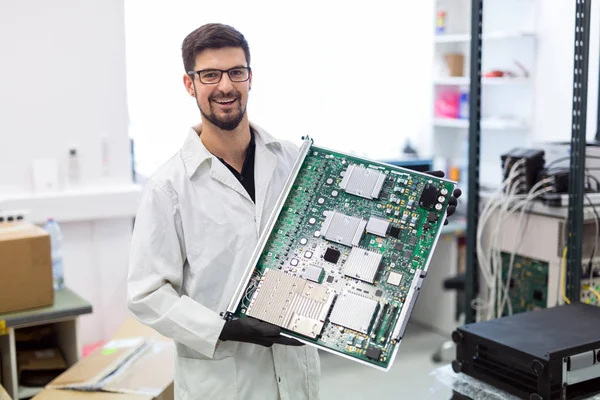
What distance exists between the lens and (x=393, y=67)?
16.6 ft

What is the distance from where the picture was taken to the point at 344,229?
157 centimetres

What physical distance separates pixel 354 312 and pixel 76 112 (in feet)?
7.42

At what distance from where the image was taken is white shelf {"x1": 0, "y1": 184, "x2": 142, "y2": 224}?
3.12 metres

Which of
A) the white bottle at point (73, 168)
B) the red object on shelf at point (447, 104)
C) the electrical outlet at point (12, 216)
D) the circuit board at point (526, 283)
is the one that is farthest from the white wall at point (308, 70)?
the circuit board at point (526, 283)

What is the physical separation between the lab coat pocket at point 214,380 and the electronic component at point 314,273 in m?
0.28

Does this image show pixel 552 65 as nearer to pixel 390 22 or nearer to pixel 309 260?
pixel 390 22

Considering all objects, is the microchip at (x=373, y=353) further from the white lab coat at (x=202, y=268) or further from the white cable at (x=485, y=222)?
the white cable at (x=485, y=222)

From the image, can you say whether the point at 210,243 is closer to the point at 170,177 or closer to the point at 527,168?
A: the point at 170,177

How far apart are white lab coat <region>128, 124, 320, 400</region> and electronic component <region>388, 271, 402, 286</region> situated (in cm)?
33

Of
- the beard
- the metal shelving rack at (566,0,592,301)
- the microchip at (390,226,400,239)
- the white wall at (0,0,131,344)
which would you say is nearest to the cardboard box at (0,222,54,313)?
the white wall at (0,0,131,344)

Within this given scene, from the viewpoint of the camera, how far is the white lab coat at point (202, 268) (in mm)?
1491

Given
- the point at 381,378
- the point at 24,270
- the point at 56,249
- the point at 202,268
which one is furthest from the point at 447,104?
the point at 202,268

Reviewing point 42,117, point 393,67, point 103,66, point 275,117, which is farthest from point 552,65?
point 42,117

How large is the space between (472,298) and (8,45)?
92.3 inches
